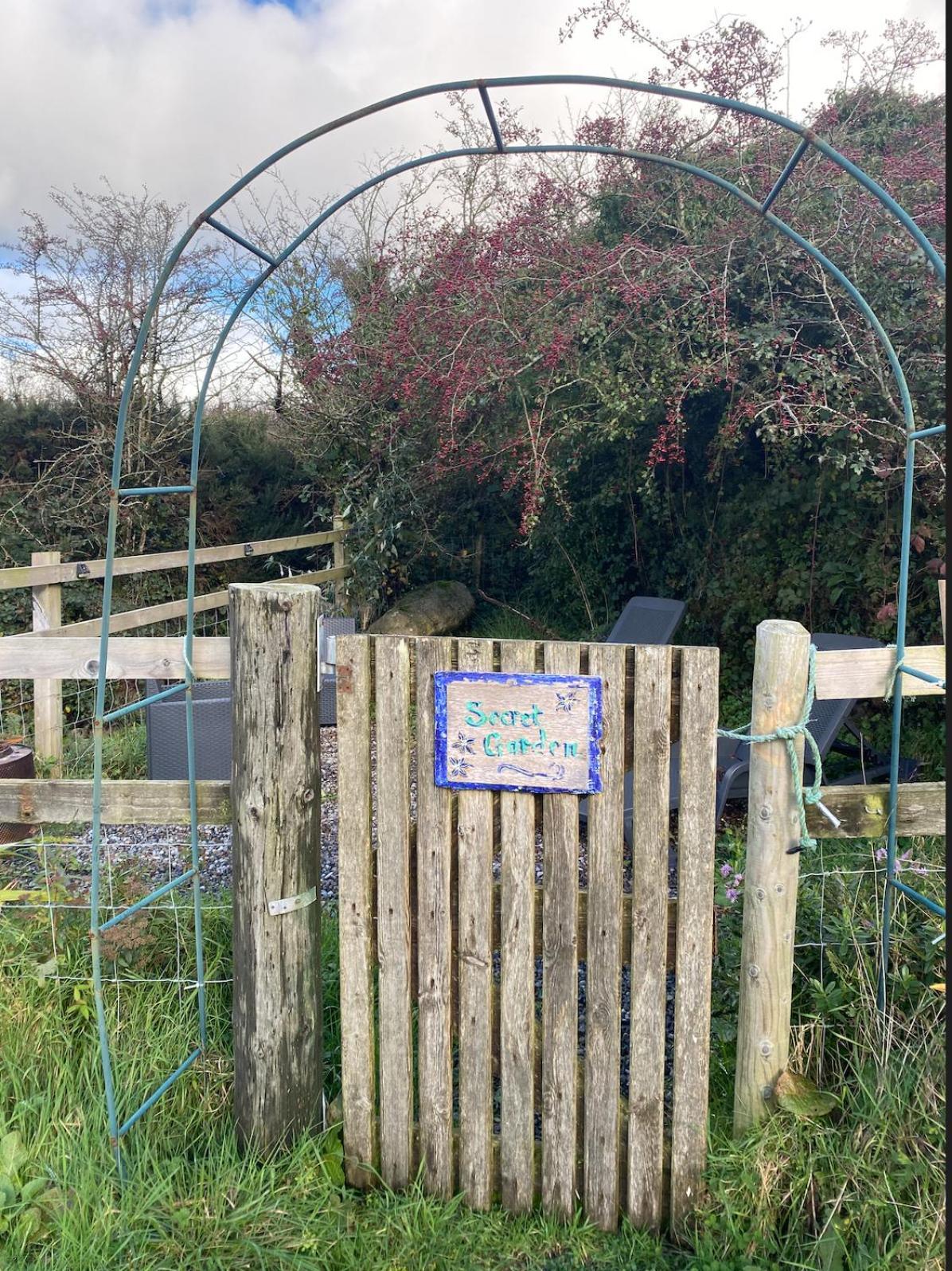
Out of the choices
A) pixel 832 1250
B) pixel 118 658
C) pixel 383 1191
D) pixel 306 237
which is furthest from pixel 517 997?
pixel 306 237

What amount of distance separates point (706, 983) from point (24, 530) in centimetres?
715

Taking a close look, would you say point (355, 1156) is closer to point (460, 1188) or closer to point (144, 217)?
point (460, 1188)

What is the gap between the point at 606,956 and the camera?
1.81 m

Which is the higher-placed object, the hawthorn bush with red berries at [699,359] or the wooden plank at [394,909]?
the hawthorn bush with red berries at [699,359]

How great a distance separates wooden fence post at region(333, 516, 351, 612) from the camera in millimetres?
7984

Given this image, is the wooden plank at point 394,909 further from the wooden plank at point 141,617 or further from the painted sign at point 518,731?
the wooden plank at point 141,617

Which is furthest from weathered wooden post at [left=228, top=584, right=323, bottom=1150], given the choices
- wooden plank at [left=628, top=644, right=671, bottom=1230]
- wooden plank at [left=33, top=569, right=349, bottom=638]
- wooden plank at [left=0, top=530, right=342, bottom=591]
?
wooden plank at [left=0, top=530, right=342, bottom=591]

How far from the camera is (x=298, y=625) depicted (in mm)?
1886

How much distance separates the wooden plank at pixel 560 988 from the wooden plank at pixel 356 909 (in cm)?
40

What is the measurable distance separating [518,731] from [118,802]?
1.03 meters

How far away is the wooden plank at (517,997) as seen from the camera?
1.81 m

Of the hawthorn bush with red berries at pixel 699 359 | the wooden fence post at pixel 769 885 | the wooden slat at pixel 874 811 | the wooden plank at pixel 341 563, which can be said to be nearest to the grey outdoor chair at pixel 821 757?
the hawthorn bush with red berries at pixel 699 359

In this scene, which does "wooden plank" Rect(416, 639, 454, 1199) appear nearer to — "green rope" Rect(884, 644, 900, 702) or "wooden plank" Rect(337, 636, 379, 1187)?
"wooden plank" Rect(337, 636, 379, 1187)

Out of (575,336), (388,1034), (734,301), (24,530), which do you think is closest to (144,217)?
(24,530)
